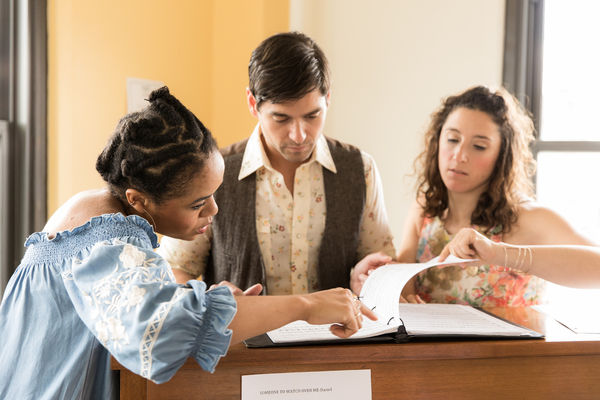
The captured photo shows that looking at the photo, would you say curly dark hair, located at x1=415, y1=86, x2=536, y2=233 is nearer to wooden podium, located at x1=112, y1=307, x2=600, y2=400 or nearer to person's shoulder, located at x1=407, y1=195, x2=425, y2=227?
person's shoulder, located at x1=407, y1=195, x2=425, y2=227

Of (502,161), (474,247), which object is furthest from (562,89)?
(474,247)

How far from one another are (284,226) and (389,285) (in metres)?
0.50

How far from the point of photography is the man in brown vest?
4.80 ft

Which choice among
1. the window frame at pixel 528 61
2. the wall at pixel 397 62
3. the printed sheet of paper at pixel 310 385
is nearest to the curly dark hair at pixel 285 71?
the printed sheet of paper at pixel 310 385

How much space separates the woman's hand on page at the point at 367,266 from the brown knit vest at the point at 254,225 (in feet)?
0.38

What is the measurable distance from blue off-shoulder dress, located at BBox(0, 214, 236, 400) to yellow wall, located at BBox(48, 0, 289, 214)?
110cm

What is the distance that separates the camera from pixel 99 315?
2.24 ft

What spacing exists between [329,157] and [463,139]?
421 millimetres

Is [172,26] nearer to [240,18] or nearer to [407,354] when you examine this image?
[240,18]

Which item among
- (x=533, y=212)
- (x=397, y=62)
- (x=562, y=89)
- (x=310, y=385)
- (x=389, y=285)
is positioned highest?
(x=397, y=62)

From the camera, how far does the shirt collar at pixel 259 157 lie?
1.48 metres

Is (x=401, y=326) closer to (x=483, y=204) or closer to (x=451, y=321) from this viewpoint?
(x=451, y=321)

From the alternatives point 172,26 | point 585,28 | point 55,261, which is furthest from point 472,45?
point 55,261

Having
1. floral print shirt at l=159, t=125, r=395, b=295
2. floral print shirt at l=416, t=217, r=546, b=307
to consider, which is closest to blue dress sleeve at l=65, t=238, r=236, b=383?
floral print shirt at l=159, t=125, r=395, b=295
